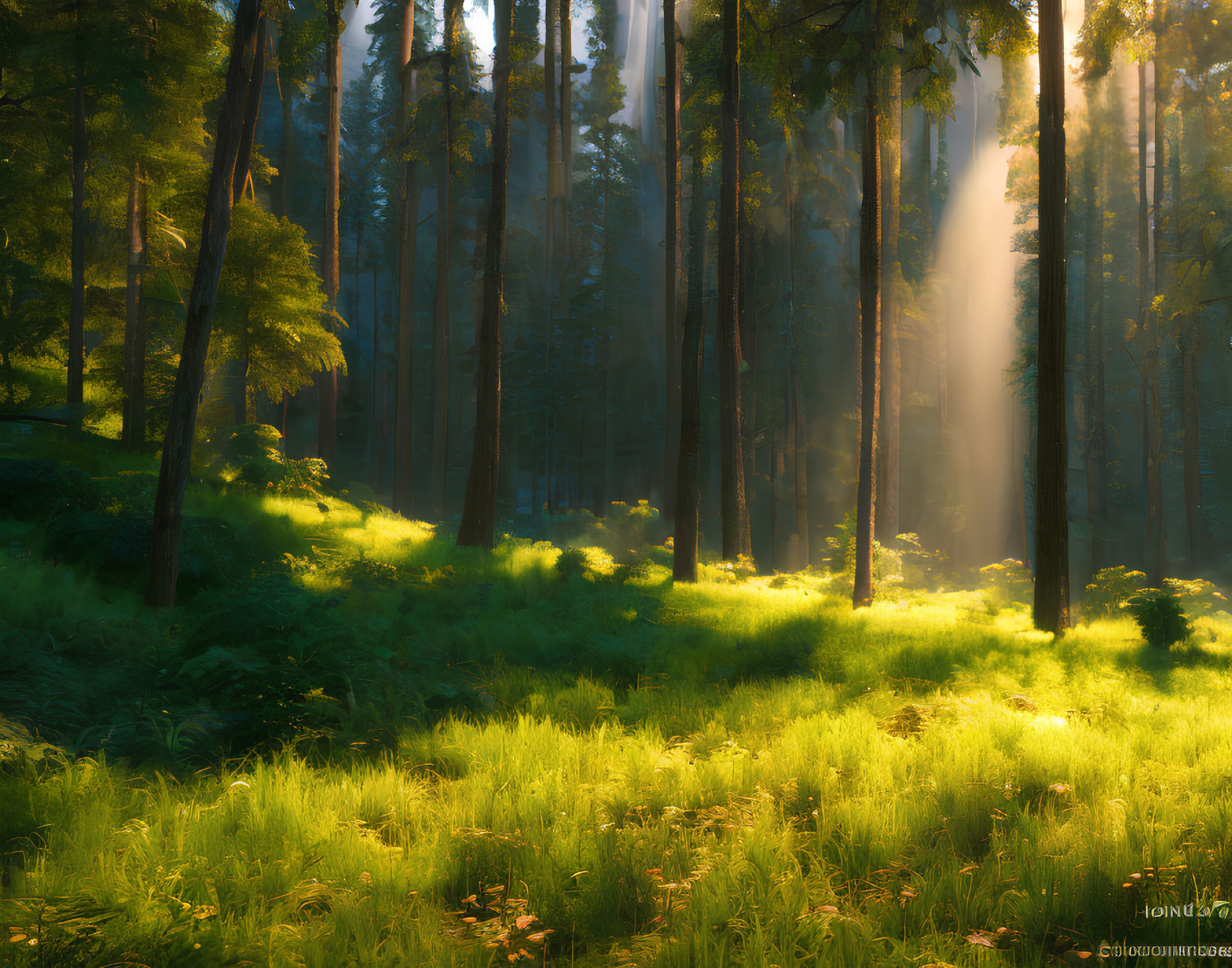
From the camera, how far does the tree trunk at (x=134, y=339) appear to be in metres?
14.4

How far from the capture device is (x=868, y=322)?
1333cm

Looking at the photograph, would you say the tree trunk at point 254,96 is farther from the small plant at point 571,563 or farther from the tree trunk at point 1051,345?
the tree trunk at point 1051,345

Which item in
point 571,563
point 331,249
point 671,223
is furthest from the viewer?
point 331,249

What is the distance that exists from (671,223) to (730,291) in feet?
15.6

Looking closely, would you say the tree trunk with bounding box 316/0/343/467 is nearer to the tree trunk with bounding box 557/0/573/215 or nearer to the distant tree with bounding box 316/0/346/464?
the distant tree with bounding box 316/0/346/464

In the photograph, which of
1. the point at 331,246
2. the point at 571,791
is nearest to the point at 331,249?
the point at 331,246

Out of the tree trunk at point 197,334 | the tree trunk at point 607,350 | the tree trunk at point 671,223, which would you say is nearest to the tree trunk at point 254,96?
the tree trunk at point 197,334

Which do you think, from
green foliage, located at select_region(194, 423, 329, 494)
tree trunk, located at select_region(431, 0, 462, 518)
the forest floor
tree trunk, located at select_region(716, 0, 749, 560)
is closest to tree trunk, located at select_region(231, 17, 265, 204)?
the forest floor

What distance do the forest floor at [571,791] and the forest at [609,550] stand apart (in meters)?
0.03

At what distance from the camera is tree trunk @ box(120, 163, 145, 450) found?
566 inches

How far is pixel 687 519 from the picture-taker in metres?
13.6

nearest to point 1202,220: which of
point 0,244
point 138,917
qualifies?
point 138,917

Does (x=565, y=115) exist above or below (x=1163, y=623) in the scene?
above

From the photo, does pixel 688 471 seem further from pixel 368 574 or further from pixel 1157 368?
pixel 1157 368
